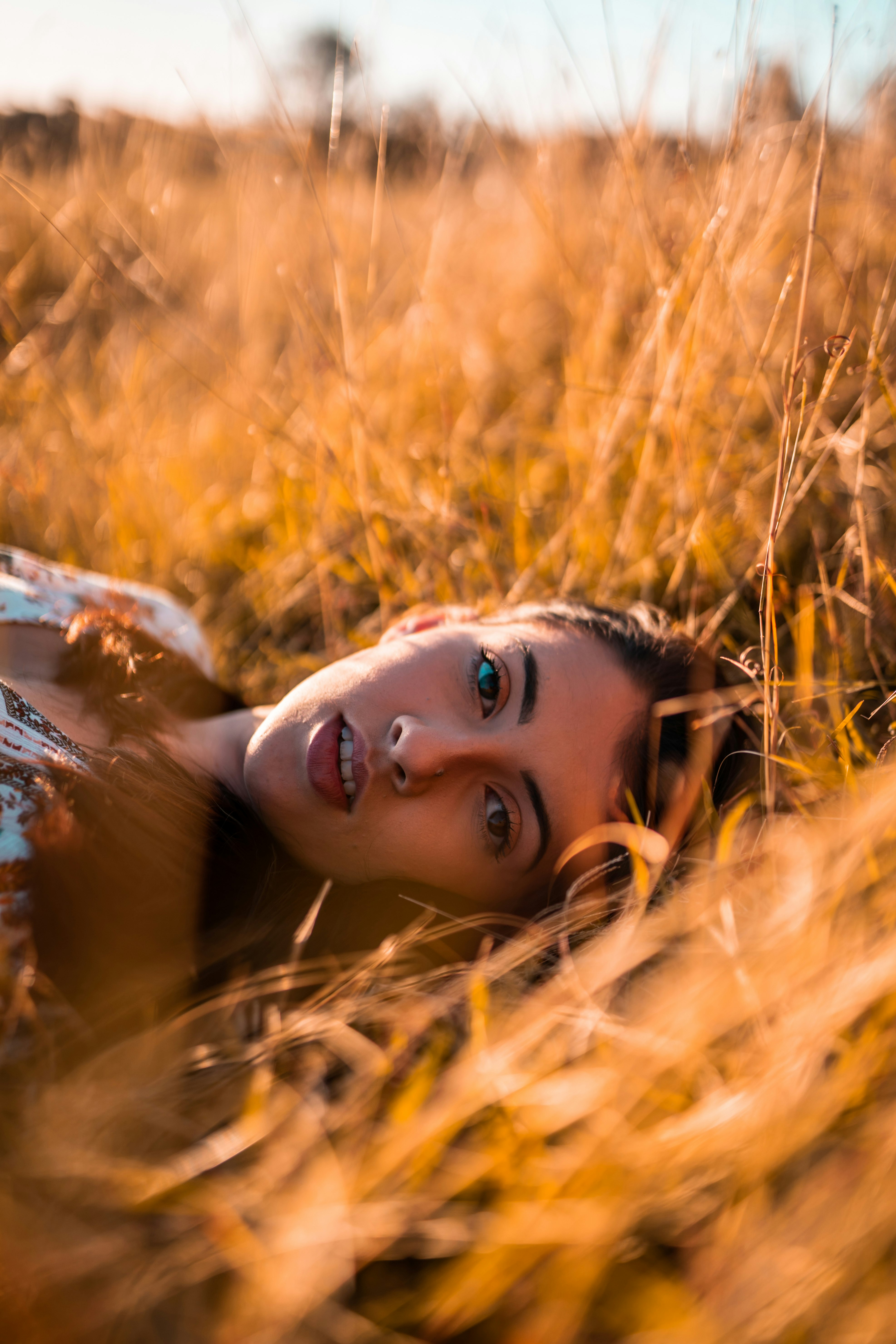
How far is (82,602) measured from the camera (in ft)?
6.01

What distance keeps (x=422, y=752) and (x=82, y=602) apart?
1037mm

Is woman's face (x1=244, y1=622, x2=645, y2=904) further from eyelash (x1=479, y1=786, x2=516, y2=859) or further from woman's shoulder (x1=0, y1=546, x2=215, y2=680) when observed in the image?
woman's shoulder (x1=0, y1=546, x2=215, y2=680)

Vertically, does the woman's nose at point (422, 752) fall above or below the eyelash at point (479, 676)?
below

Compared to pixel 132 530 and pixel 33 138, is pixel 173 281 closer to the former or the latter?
pixel 33 138

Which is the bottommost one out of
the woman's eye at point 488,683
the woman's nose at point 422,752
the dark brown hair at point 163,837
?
the dark brown hair at point 163,837

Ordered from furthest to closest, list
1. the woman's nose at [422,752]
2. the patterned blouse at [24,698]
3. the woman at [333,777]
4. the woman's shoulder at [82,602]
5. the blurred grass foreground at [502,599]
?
the woman's shoulder at [82,602], the woman's nose at [422,752], the woman at [333,777], the patterned blouse at [24,698], the blurred grass foreground at [502,599]

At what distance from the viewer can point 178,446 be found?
9.89ft

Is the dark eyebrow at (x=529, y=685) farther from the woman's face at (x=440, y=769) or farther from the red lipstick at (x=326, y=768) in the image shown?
the red lipstick at (x=326, y=768)

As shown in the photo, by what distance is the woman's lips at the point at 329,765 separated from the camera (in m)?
1.37

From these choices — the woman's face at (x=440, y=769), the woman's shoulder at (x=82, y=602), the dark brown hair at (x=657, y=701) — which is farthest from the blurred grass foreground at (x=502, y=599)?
the woman's shoulder at (x=82, y=602)

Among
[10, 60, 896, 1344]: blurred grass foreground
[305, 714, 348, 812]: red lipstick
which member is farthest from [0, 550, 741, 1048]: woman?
[10, 60, 896, 1344]: blurred grass foreground

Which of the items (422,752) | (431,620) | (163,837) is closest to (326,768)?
(422,752)

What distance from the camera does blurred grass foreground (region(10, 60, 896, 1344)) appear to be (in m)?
0.67

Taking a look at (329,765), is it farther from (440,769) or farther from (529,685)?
(529,685)
